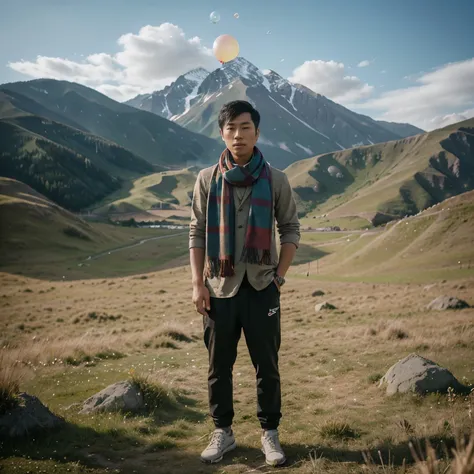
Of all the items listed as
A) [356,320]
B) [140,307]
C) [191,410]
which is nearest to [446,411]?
[191,410]

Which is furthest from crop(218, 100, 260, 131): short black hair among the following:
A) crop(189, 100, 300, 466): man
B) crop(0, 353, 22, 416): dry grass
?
crop(0, 353, 22, 416): dry grass

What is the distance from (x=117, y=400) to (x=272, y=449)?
2.87 meters

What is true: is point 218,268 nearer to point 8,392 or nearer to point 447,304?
point 8,392

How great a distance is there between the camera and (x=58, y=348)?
1055 cm

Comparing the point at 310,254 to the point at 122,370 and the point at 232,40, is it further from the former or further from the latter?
the point at 122,370

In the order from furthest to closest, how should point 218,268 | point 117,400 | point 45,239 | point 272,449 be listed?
point 45,239, point 117,400, point 218,268, point 272,449

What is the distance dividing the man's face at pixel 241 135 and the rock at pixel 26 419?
174 inches

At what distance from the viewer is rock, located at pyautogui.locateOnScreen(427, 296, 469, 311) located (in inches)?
624

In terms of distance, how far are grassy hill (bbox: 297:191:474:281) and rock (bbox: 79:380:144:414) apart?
33.1m

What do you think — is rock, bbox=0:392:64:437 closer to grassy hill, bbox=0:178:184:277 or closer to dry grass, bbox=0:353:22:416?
dry grass, bbox=0:353:22:416

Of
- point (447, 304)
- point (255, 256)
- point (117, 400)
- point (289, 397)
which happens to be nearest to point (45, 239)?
point (447, 304)

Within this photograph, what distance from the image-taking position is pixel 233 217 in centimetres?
459

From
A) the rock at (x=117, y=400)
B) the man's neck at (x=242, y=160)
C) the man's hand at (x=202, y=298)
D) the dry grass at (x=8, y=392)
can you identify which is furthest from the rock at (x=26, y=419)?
the man's neck at (x=242, y=160)

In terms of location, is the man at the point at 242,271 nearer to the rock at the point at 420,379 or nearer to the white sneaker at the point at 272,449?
the white sneaker at the point at 272,449
